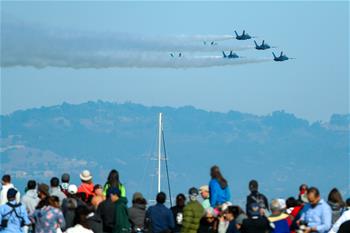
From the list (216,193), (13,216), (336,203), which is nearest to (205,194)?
(216,193)

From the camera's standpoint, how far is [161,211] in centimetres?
2916

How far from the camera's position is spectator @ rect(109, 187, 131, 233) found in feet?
95.6

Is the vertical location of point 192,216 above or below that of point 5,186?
below

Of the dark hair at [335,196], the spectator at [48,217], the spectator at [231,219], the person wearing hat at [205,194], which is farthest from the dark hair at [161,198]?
the dark hair at [335,196]

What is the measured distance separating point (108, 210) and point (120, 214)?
0.39 metres

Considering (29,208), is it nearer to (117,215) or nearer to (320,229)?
(117,215)

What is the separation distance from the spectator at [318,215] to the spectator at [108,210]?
5220 millimetres

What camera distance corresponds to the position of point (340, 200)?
2795cm

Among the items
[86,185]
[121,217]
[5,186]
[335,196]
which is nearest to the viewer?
[335,196]

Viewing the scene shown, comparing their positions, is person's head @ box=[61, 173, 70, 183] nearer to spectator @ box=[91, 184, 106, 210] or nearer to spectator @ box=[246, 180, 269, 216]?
spectator @ box=[91, 184, 106, 210]

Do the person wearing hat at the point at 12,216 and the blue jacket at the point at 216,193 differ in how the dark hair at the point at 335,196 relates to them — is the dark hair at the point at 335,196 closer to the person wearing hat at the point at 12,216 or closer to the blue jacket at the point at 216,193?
the blue jacket at the point at 216,193

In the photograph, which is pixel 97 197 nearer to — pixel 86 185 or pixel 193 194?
pixel 86 185

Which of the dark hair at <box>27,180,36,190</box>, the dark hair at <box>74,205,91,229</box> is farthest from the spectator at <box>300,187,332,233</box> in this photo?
the dark hair at <box>27,180,36,190</box>

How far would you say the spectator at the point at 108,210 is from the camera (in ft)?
96.1
